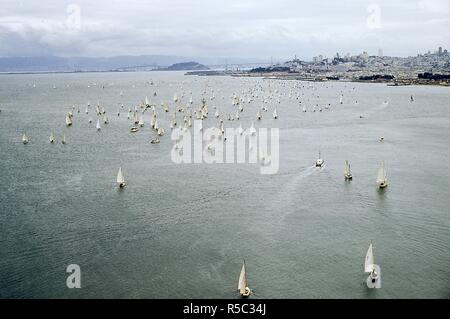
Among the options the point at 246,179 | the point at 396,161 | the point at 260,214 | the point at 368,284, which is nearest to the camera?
the point at 368,284

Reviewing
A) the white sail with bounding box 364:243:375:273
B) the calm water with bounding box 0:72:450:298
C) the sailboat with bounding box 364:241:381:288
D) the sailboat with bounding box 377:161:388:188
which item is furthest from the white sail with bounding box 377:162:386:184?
the white sail with bounding box 364:243:375:273

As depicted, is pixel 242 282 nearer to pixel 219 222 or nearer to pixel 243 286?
pixel 243 286

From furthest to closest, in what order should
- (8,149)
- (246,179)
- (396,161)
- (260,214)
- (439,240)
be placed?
(8,149) < (396,161) < (246,179) < (260,214) < (439,240)

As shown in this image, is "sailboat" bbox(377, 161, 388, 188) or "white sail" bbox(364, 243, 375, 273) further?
"sailboat" bbox(377, 161, 388, 188)

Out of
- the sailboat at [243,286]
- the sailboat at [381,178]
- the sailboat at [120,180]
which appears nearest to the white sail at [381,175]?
the sailboat at [381,178]

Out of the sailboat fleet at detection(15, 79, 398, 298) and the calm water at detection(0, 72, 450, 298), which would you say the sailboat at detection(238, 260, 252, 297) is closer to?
the sailboat fleet at detection(15, 79, 398, 298)
